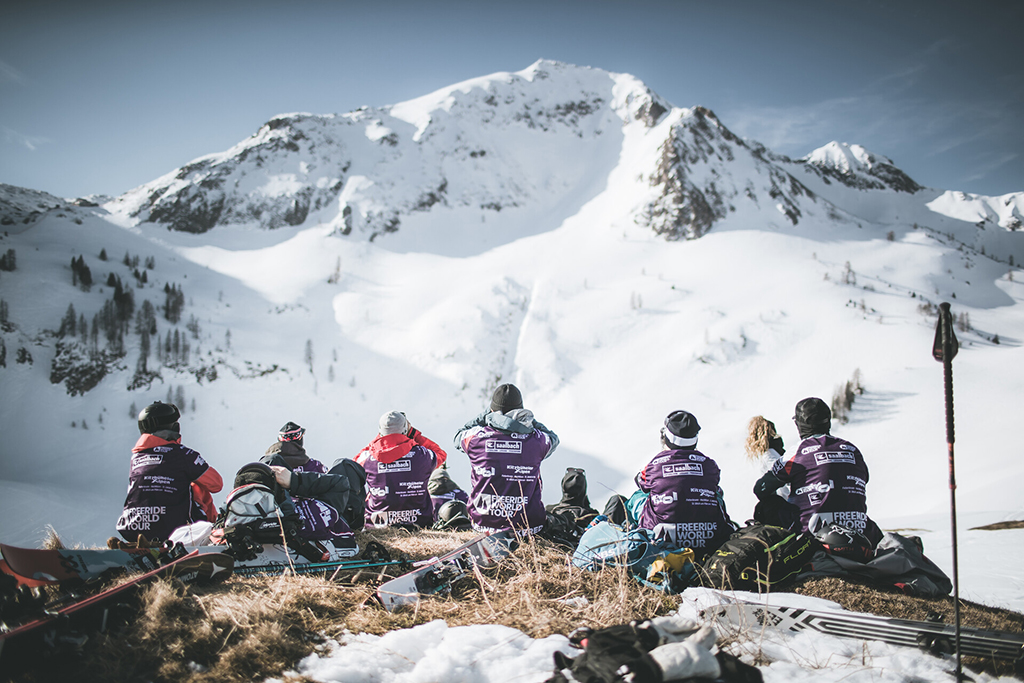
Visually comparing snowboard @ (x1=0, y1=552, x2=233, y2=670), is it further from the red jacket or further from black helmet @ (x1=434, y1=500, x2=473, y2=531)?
black helmet @ (x1=434, y1=500, x2=473, y2=531)

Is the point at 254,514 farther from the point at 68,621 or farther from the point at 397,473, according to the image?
the point at 397,473

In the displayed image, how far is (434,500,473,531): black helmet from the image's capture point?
643 centimetres

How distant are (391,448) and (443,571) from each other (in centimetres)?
272

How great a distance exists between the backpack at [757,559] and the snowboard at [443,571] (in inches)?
63.7

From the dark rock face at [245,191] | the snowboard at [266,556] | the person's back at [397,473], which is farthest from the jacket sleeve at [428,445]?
the dark rock face at [245,191]

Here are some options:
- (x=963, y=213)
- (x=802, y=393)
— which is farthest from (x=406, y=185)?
(x=963, y=213)

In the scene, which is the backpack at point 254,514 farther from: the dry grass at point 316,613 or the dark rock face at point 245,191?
the dark rock face at point 245,191

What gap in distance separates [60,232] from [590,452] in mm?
40804

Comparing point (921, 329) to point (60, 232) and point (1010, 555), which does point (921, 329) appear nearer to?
point (1010, 555)

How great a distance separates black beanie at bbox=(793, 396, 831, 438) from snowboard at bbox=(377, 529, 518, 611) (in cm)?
295

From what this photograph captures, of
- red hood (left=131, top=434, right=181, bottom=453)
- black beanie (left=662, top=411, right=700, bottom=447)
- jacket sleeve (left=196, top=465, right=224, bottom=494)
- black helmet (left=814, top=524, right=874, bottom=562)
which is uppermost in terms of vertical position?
black beanie (left=662, top=411, right=700, bottom=447)

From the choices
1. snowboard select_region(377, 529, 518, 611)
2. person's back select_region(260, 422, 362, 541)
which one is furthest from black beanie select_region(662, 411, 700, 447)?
person's back select_region(260, 422, 362, 541)

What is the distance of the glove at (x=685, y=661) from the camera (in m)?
1.95

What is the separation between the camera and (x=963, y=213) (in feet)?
279
